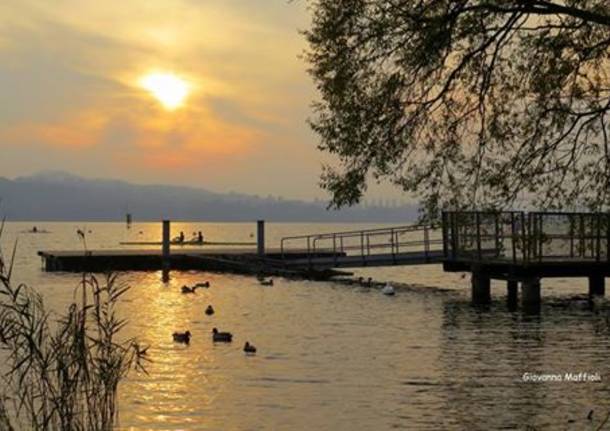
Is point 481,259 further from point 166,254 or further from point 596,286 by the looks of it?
point 166,254

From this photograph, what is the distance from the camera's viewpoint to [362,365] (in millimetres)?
25578

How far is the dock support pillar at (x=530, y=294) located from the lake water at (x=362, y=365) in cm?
80

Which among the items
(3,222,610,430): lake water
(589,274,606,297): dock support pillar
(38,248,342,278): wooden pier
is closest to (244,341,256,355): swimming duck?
(3,222,610,430): lake water

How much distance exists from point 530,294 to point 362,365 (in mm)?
17319

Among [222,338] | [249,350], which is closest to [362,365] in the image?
[249,350]

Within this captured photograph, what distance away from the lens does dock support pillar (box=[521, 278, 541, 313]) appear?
40.1m

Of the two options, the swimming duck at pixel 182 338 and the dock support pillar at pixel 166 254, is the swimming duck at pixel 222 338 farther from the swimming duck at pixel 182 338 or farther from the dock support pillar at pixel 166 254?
the dock support pillar at pixel 166 254

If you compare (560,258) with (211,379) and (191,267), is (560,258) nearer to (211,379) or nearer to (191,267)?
(211,379)

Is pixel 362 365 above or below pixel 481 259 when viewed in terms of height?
below

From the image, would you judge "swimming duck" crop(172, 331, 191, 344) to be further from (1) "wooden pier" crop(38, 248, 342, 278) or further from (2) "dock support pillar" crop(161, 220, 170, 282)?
(2) "dock support pillar" crop(161, 220, 170, 282)

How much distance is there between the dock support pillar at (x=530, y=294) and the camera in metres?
40.1

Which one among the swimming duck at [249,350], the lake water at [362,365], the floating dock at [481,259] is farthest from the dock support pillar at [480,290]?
the swimming duck at [249,350]

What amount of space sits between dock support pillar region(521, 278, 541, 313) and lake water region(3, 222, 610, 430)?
31.5 inches

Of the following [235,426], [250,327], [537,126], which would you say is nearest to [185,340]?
[250,327]
